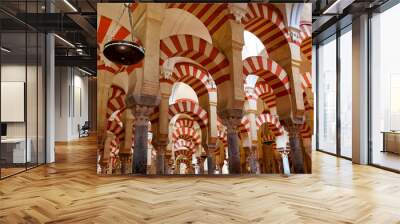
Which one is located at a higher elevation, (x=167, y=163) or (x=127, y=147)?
(x=127, y=147)

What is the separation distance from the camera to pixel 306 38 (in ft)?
22.3

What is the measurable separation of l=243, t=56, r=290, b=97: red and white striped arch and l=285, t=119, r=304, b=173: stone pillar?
2.09 feet

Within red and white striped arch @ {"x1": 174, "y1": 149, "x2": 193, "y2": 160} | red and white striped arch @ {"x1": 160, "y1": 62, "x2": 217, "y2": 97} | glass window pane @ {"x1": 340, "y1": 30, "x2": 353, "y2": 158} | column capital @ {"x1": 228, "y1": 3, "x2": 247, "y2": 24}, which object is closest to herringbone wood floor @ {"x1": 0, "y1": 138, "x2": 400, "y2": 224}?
red and white striped arch @ {"x1": 174, "y1": 149, "x2": 193, "y2": 160}

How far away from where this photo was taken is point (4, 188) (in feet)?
17.9

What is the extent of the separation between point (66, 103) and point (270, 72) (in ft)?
41.9

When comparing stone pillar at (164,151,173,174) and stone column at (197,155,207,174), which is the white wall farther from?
stone column at (197,155,207,174)

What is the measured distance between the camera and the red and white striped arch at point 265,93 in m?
6.87

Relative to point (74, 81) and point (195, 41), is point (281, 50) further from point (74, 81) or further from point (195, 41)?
point (74, 81)

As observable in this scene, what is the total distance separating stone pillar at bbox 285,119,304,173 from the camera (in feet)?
22.2

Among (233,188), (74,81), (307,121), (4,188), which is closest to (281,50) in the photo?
(307,121)

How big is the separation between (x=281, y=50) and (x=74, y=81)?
14.0 meters

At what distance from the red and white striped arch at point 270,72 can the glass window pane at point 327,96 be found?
3577 mm

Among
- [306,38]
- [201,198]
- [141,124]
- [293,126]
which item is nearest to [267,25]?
[306,38]

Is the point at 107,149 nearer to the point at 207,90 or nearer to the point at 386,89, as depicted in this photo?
the point at 207,90
